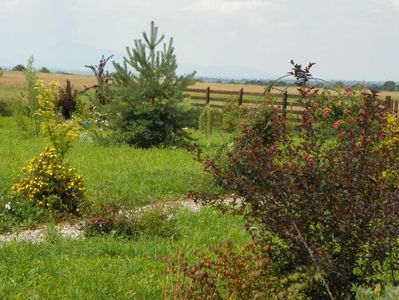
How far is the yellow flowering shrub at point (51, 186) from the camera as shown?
8297mm

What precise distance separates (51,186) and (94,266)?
112 inches

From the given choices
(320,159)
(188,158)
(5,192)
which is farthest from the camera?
(188,158)

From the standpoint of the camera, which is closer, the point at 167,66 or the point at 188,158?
the point at 188,158

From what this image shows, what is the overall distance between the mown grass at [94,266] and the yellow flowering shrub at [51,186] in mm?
1653

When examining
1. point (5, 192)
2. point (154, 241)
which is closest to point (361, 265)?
point (154, 241)

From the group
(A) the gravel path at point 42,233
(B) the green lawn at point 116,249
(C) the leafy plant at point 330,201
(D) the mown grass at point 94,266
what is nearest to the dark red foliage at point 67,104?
(B) the green lawn at point 116,249

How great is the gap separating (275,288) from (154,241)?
Answer: 7.86 ft

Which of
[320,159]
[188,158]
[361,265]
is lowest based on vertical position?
[188,158]

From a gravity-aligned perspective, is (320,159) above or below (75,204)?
above

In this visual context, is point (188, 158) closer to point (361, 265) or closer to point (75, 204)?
point (75, 204)

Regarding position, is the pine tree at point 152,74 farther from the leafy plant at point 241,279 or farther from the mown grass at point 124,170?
the leafy plant at point 241,279

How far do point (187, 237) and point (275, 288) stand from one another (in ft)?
8.49

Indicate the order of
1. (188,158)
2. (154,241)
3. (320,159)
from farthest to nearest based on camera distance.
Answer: (188,158) < (154,241) < (320,159)

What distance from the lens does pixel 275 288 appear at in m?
4.63
